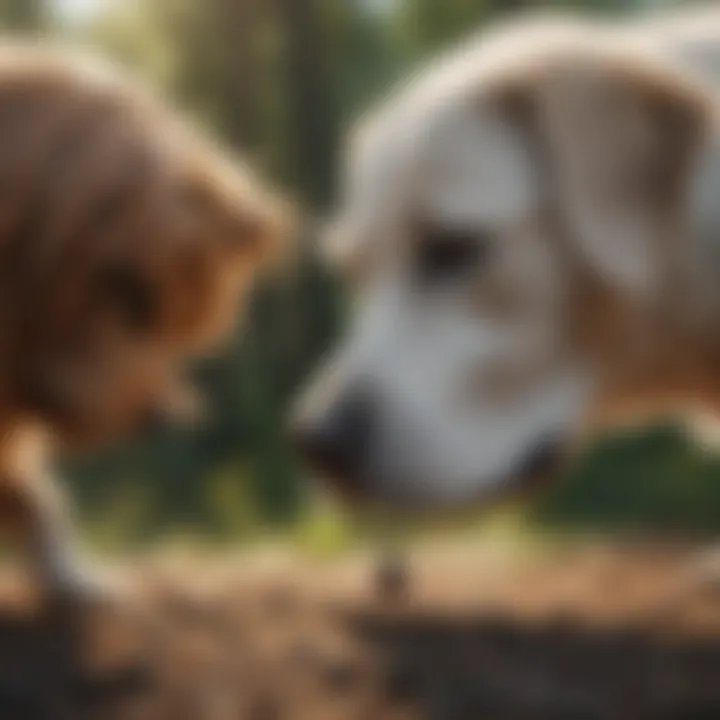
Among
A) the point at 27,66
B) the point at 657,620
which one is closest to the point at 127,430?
the point at 27,66

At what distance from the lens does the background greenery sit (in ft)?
3.61

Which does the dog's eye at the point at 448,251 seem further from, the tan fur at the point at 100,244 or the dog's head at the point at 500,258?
the tan fur at the point at 100,244

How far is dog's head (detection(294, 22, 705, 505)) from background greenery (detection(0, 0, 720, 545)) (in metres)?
0.23

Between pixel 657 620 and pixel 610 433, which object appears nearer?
pixel 657 620

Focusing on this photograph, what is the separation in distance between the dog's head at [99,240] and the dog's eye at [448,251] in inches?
5.4

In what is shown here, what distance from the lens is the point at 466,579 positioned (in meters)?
1.04

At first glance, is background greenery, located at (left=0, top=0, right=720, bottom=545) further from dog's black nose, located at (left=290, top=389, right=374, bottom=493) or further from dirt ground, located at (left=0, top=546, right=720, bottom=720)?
dog's black nose, located at (left=290, top=389, right=374, bottom=493)

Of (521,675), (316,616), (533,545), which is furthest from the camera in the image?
(533,545)

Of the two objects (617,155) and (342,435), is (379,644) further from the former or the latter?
(617,155)

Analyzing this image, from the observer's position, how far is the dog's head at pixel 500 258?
0.84 meters

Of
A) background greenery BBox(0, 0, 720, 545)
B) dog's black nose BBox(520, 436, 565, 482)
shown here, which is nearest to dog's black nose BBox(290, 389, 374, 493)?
dog's black nose BBox(520, 436, 565, 482)

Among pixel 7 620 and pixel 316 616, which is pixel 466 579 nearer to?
pixel 316 616

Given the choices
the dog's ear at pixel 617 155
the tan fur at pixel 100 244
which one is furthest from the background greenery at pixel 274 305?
the dog's ear at pixel 617 155

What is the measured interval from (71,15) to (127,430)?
1.04ft
